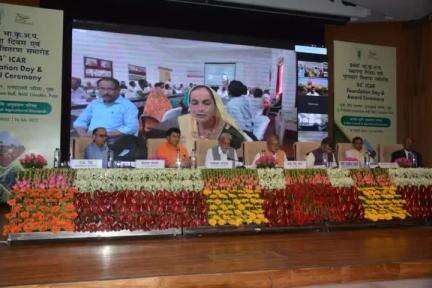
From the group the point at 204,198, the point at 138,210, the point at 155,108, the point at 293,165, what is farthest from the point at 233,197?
the point at 155,108

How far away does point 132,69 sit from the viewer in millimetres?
5961

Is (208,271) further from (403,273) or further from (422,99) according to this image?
(422,99)

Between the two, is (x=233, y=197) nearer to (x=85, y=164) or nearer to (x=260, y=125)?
(x=85, y=164)

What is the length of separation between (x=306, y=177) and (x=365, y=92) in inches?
155

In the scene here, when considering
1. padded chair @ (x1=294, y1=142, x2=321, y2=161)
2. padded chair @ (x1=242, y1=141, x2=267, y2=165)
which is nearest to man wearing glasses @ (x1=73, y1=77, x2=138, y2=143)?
padded chair @ (x1=242, y1=141, x2=267, y2=165)

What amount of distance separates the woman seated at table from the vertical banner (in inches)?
70.8

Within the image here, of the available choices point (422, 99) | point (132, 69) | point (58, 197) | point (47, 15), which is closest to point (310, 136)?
point (422, 99)

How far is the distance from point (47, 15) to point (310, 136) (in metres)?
4.32

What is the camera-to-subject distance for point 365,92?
686cm

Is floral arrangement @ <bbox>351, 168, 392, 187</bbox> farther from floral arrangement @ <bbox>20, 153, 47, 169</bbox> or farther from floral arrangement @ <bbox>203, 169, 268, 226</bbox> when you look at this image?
floral arrangement @ <bbox>20, 153, 47, 169</bbox>

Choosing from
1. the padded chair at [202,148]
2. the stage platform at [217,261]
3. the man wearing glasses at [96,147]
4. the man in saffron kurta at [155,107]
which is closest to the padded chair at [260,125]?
the man in saffron kurta at [155,107]

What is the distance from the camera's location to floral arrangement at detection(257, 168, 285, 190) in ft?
11.0

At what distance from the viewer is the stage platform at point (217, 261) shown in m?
2.18

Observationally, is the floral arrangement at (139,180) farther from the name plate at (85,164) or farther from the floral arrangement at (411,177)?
the floral arrangement at (411,177)
